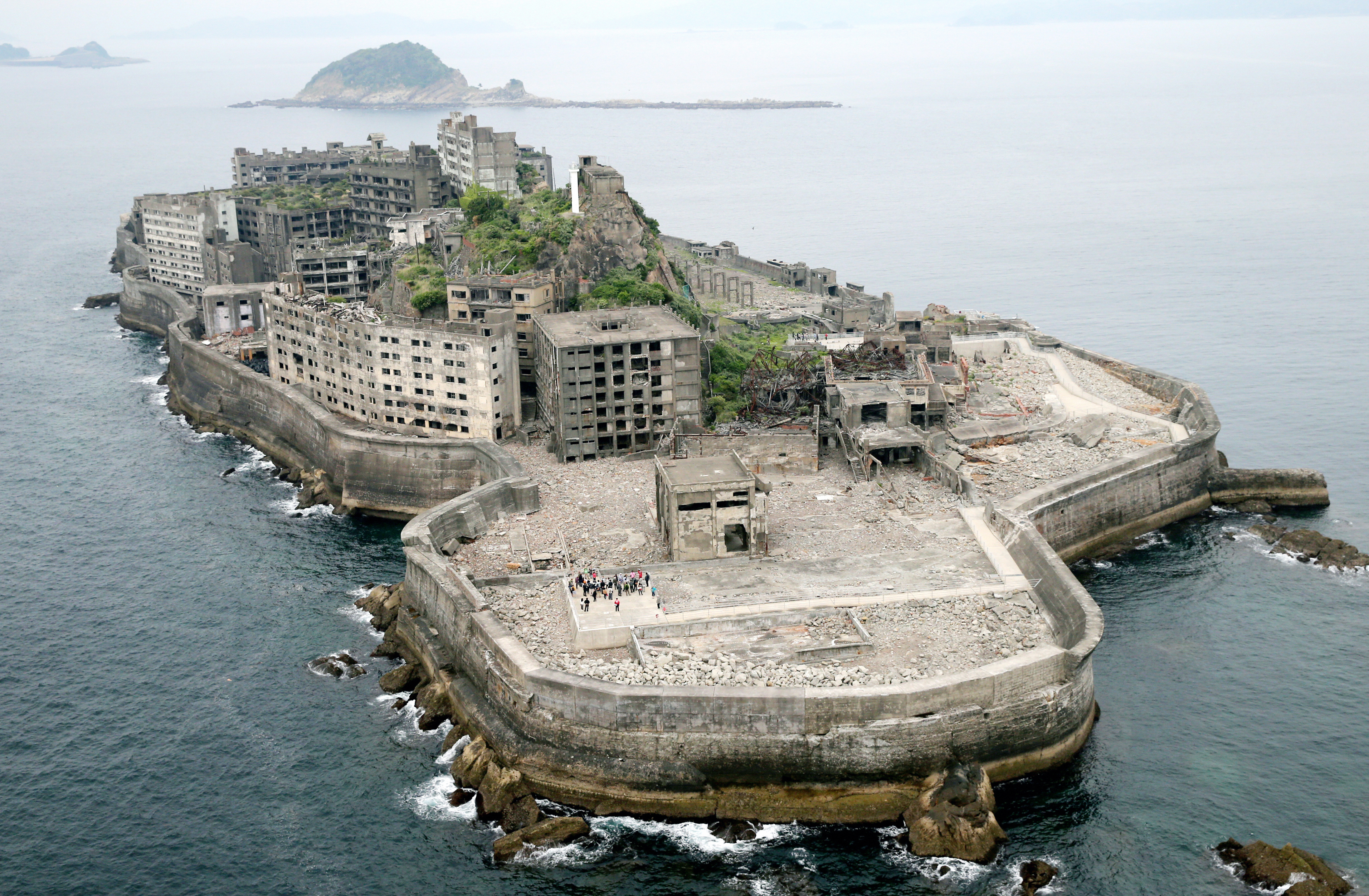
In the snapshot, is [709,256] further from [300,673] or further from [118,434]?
[300,673]

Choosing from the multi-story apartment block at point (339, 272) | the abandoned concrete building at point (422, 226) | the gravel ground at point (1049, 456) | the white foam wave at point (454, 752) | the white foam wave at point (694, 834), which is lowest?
the white foam wave at point (694, 834)

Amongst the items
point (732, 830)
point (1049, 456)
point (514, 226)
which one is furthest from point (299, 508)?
point (1049, 456)

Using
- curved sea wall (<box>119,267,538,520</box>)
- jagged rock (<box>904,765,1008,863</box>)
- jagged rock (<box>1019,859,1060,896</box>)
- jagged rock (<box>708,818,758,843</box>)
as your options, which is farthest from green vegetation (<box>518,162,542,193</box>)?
jagged rock (<box>1019,859,1060,896</box>)

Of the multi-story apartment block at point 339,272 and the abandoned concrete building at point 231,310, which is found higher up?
the multi-story apartment block at point 339,272

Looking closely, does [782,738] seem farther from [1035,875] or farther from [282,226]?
[282,226]

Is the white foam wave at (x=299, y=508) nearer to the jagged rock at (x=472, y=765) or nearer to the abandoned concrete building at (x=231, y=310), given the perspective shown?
the abandoned concrete building at (x=231, y=310)

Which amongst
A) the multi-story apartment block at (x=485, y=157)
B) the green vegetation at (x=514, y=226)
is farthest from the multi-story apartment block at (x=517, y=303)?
the multi-story apartment block at (x=485, y=157)
